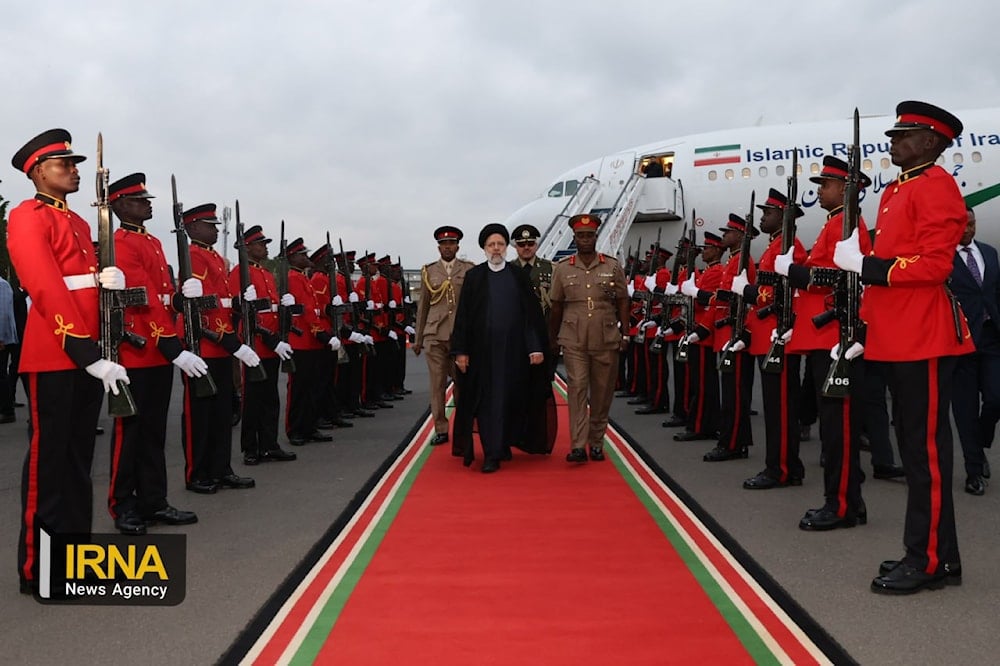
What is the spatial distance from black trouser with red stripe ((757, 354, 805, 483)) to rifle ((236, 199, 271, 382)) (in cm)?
351

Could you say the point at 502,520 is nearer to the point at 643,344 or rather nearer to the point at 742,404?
the point at 742,404

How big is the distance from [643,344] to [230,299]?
6669 mm

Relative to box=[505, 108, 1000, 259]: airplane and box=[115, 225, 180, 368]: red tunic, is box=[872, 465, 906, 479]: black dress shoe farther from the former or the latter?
box=[505, 108, 1000, 259]: airplane

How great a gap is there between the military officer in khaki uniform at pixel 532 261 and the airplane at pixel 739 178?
949 centimetres

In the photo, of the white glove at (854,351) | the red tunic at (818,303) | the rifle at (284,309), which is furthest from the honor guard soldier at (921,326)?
the rifle at (284,309)

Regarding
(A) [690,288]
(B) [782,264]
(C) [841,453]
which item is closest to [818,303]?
(B) [782,264]

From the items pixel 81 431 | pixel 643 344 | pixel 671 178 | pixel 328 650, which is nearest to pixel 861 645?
pixel 328 650

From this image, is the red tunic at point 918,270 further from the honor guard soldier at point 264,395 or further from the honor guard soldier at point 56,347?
the honor guard soldier at point 264,395

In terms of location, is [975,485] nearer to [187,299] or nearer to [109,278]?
[187,299]

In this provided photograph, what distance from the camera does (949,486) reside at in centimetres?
398

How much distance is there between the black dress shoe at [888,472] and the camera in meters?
6.51

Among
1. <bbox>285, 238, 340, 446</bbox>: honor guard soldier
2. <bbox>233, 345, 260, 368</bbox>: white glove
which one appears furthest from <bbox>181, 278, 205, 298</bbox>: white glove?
<bbox>285, 238, 340, 446</bbox>: honor guard soldier

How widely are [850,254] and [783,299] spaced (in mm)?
1803

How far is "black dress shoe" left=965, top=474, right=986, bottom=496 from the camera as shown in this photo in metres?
5.99
